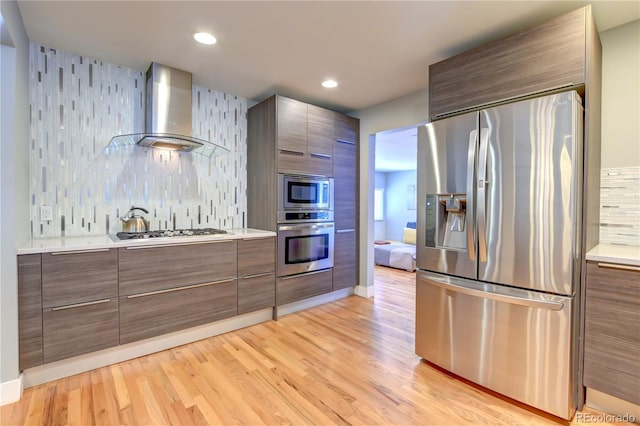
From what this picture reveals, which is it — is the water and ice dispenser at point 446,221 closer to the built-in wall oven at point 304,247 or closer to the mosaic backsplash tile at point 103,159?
the built-in wall oven at point 304,247

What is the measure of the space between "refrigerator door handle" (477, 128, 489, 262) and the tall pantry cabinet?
6.15ft

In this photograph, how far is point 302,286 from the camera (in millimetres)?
3367

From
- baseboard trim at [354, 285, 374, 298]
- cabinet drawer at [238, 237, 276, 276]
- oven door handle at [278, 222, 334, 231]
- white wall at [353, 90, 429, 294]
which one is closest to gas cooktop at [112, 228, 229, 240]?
cabinet drawer at [238, 237, 276, 276]

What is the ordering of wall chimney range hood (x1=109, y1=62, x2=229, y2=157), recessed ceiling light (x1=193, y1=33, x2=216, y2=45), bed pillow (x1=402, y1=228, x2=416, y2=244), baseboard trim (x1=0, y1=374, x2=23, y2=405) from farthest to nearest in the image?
bed pillow (x1=402, y1=228, x2=416, y2=244), wall chimney range hood (x1=109, y1=62, x2=229, y2=157), recessed ceiling light (x1=193, y1=33, x2=216, y2=45), baseboard trim (x1=0, y1=374, x2=23, y2=405)

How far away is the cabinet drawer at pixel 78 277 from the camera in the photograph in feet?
6.40

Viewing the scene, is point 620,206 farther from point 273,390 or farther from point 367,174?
point 273,390

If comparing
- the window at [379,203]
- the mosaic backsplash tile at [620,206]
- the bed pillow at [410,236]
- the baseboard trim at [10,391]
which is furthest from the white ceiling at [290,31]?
the window at [379,203]

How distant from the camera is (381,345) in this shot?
8.53 feet

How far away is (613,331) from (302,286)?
98.2 inches

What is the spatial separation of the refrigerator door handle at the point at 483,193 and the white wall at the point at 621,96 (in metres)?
0.89

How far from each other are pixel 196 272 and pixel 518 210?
2.43 metres

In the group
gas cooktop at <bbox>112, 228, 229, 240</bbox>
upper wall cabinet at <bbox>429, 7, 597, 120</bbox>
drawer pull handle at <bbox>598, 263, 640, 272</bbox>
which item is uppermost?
upper wall cabinet at <bbox>429, 7, 597, 120</bbox>

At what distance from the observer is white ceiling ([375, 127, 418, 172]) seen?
16.1ft

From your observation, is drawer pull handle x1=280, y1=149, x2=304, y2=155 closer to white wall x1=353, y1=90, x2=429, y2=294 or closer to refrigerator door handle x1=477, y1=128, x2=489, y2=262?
white wall x1=353, y1=90, x2=429, y2=294
